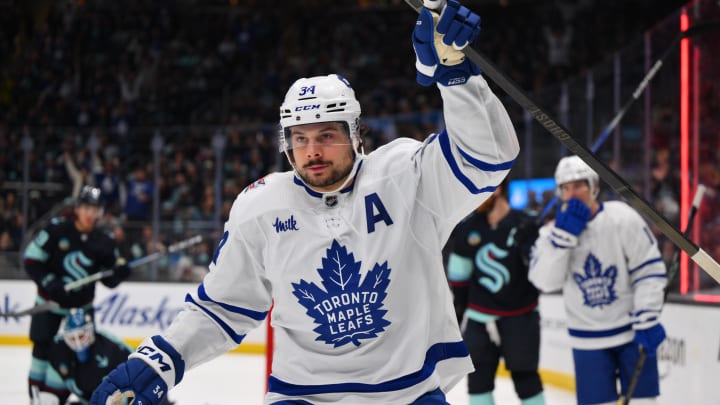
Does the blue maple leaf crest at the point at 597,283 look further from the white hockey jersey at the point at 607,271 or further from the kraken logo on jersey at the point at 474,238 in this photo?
the kraken logo on jersey at the point at 474,238

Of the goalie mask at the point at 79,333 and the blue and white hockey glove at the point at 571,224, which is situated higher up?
the blue and white hockey glove at the point at 571,224

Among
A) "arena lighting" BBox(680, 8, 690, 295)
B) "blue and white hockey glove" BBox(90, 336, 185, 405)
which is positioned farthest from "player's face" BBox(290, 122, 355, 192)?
"arena lighting" BBox(680, 8, 690, 295)

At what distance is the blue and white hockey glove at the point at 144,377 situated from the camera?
192cm

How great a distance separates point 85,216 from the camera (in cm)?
471

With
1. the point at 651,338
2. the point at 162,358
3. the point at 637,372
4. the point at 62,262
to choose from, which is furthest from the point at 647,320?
the point at 62,262

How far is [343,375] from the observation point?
6.48 feet

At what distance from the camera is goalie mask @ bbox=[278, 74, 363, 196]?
6.68 feet

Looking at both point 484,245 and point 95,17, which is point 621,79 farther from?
point 95,17

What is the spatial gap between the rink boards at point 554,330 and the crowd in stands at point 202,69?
1165 mm

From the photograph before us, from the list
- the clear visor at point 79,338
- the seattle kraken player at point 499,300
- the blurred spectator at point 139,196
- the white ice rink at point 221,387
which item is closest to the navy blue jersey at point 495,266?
the seattle kraken player at point 499,300

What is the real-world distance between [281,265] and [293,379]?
252 mm

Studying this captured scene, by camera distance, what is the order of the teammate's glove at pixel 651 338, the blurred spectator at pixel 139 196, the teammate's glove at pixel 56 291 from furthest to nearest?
the blurred spectator at pixel 139 196 < the teammate's glove at pixel 56 291 < the teammate's glove at pixel 651 338

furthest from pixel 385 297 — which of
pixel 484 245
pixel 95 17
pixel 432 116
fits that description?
pixel 95 17

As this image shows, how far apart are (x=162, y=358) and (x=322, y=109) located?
0.64 meters
